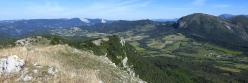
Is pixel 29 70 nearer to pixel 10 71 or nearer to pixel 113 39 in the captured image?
pixel 10 71

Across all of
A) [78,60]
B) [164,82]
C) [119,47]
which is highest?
[78,60]

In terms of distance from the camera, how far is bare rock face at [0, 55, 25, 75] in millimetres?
23188

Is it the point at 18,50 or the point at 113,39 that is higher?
the point at 18,50

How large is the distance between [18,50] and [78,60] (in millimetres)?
8955

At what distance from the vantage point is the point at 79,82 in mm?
20844

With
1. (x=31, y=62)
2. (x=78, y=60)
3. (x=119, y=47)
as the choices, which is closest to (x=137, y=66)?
(x=119, y=47)

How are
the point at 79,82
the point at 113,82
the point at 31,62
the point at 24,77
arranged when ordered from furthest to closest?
the point at 113,82
the point at 31,62
the point at 24,77
the point at 79,82

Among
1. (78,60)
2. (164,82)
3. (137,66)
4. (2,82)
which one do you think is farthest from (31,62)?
(164,82)

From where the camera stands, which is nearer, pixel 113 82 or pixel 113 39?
pixel 113 82

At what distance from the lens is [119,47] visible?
18650 centimetres

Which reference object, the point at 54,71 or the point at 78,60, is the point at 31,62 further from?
the point at 78,60

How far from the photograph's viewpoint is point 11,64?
77.0 ft

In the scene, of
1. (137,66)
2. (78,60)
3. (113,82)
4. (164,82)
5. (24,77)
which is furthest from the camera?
(164,82)

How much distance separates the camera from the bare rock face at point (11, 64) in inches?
913
